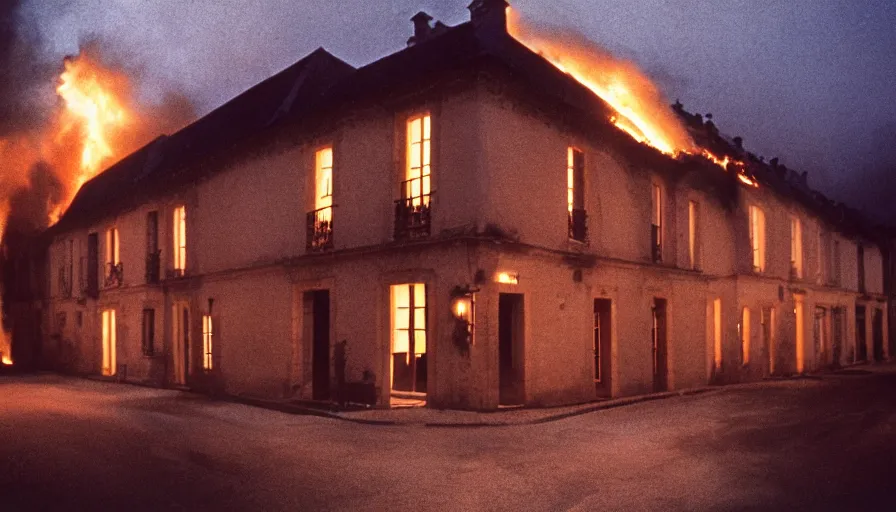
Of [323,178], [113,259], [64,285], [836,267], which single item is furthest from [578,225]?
[64,285]

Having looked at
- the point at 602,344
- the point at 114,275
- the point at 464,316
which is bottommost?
the point at 602,344

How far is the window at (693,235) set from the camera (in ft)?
65.8

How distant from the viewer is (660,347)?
731 inches

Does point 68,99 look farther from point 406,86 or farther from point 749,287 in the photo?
point 749,287

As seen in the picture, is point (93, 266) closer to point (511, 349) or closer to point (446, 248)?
point (446, 248)

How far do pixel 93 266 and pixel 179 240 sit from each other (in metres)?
7.82

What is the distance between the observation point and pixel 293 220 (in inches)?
669

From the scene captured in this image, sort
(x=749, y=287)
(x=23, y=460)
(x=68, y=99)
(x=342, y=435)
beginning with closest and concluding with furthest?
1. (x=23, y=460)
2. (x=342, y=435)
3. (x=749, y=287)
4. (x=68, y=99)

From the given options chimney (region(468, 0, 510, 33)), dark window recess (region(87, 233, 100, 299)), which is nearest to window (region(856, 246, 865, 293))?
chimney (region(468, 0, 510, 33))

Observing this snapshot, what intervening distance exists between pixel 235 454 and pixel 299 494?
2.62 meters

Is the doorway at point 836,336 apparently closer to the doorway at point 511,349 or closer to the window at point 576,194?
the window at point 576,194

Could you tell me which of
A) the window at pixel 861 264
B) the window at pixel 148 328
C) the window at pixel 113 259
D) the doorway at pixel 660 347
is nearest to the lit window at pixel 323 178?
the doorway at pixel 660 347

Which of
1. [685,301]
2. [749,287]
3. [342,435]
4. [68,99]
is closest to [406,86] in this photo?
[342,435]

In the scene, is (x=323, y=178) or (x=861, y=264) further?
(x=861, y=264)
